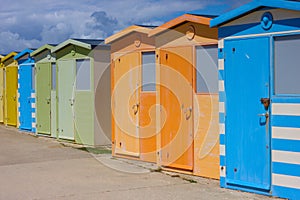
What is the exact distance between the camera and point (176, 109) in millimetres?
8891

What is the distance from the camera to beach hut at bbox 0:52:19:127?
17109mm

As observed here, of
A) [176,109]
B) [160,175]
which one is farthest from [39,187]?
[176,109]

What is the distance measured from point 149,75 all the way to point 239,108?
114 inches

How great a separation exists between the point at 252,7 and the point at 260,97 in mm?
1259

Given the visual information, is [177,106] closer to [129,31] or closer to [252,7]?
[129,31]

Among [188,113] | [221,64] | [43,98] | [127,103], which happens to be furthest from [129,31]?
[43,98]

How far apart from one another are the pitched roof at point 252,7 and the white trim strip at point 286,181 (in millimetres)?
2192

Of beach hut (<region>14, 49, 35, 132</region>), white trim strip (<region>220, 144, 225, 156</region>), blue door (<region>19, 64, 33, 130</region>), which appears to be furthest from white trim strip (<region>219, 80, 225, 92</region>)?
blue door (<region>19, 64, 33, 130</region>)

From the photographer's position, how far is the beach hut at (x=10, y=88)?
17109mm

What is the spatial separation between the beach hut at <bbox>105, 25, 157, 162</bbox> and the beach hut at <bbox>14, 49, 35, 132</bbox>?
18.1 feet

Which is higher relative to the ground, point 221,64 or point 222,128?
point 221,64

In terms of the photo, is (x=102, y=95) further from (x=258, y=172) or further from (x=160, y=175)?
(x=258, y=172)

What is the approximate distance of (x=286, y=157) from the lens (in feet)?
21.7

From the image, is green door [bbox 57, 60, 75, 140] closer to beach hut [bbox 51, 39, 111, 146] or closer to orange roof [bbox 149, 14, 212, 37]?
beach hut [bbox 51, 39, 111, 146]
